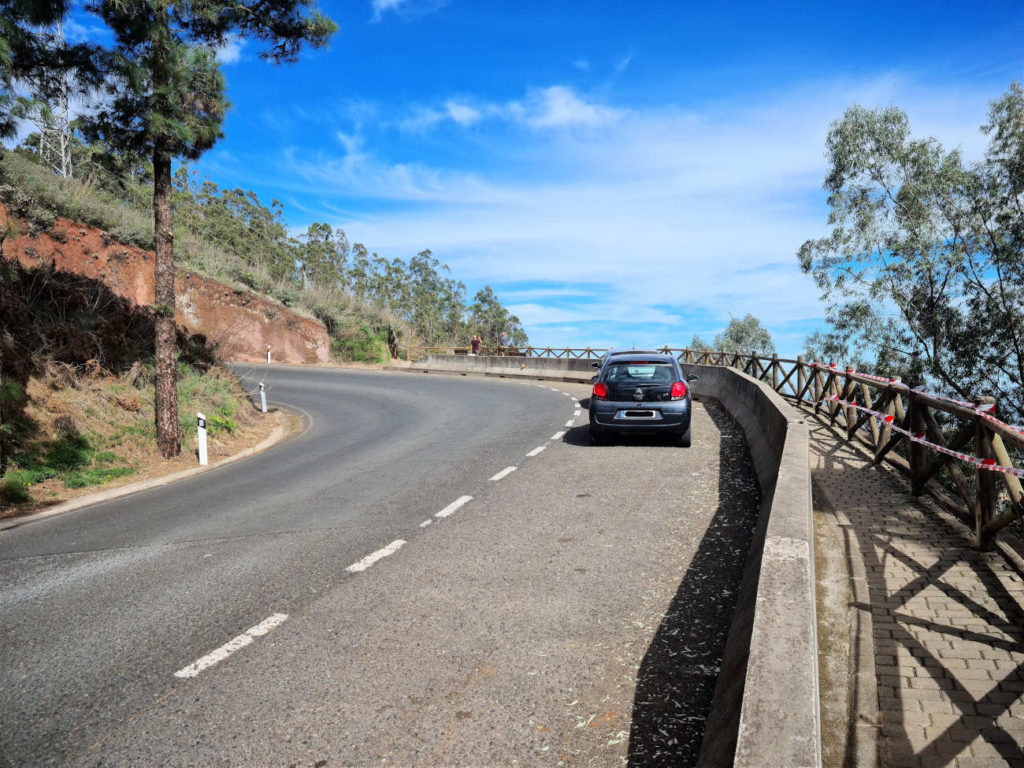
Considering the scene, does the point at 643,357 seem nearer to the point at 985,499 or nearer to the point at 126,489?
the point at 985,499

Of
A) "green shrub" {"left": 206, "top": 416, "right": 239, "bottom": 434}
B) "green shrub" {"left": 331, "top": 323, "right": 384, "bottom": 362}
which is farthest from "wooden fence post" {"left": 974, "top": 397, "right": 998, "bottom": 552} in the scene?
"green shrub" {"left": 331, "top": 323, "right": 384, "bottom": 362}

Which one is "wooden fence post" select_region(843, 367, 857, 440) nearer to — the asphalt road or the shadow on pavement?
the asphalt road

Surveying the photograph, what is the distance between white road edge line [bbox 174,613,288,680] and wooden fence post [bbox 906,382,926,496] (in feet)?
23.5

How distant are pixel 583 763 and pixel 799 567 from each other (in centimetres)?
180

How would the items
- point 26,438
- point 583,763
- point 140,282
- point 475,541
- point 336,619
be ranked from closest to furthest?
point 583,763 < point 336,619 < point 475,541 < point 26,438 < point 140,282

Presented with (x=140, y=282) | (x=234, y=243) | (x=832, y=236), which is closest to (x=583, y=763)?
(x=140, y=282)

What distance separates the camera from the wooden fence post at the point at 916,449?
745cm

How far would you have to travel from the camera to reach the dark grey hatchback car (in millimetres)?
10617

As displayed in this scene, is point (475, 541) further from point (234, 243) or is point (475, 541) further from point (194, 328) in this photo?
point (234, 243)

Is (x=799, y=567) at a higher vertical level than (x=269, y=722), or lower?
higher

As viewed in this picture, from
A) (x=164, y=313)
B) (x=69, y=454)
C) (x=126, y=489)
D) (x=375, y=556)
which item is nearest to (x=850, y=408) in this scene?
(x=375, y=556)

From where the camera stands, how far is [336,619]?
14.5 ft

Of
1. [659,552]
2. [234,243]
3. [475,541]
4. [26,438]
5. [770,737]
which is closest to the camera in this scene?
[770,737]

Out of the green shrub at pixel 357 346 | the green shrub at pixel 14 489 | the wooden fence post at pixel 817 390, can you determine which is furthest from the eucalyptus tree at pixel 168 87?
the green shrub at pixel 357 346
